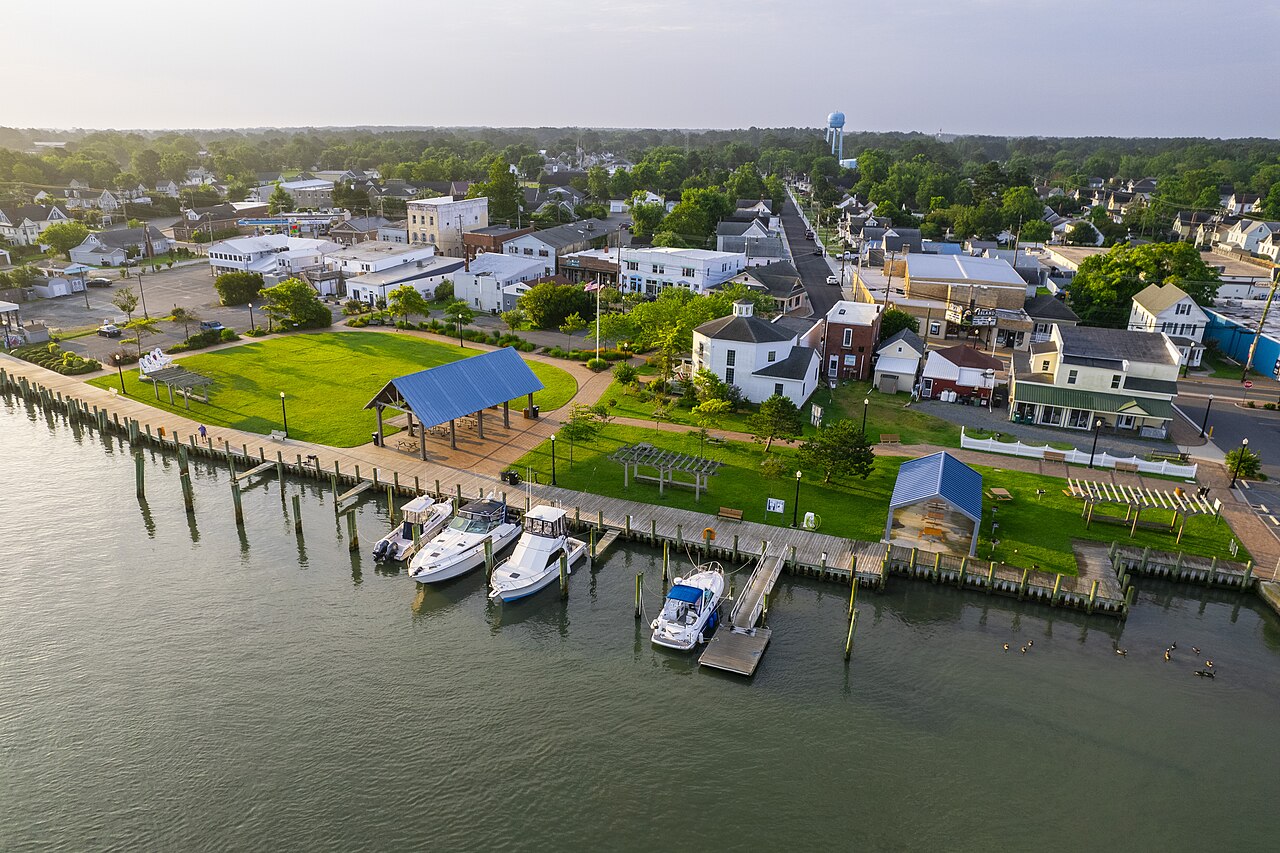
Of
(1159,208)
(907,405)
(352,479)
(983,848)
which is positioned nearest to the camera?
(983,848)

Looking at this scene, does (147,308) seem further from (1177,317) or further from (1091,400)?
(1177,317)

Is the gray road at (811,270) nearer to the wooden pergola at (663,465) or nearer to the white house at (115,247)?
the wooden pergola at (663,465)

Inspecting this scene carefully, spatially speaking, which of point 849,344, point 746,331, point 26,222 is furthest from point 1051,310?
point 26,222

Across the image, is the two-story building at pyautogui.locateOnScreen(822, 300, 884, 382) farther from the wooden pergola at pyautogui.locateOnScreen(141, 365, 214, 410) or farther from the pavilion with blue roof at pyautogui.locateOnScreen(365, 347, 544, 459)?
the wooden pergola at pyautogui.locateOnScreen(141, 365, 214, 410)

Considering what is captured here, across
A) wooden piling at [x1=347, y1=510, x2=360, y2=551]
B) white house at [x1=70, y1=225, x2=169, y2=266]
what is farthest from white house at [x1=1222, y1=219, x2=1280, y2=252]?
white house at [x1=70, y1=225, x2=169, y2=266]

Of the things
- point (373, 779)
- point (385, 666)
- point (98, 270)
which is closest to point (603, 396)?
point (385, 666)

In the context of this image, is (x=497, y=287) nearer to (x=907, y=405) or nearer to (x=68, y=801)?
(x=907, y=405)
